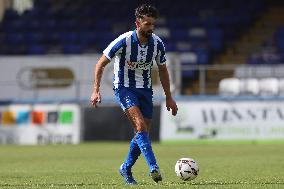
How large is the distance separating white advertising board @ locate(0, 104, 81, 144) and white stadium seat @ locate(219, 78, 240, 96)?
4372 millimetres

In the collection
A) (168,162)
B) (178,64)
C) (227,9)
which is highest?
(227,9)

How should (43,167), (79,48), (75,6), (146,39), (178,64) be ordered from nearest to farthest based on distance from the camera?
(146,39)
(43,167)
(178,64)
(79,48)
(75,6)

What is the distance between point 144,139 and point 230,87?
15.2 m

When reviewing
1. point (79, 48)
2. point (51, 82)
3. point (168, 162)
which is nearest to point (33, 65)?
point (51, 82)

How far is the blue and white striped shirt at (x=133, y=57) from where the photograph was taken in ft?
31.4

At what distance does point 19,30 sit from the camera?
31.9 metres

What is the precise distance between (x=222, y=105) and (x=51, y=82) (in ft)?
18.0

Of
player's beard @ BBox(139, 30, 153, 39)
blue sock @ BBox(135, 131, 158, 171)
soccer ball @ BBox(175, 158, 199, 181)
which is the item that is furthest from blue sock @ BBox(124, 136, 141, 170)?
player's beard @ BBox(139, 30, 153, 39)

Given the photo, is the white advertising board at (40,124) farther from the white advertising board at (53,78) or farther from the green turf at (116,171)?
the green turf at (116,171)

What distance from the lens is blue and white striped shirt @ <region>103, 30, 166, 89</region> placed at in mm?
9570

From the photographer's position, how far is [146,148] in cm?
916

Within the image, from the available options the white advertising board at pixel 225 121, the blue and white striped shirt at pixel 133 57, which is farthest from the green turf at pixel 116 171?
the white advertising board at pixel 225 121

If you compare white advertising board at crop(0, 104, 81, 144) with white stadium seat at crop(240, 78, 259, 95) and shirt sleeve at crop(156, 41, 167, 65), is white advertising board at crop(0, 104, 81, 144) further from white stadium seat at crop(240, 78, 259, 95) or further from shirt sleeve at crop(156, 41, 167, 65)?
shirt sleeve at crop(156, 41, 167, 65)

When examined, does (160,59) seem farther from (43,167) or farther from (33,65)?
(33,65)
